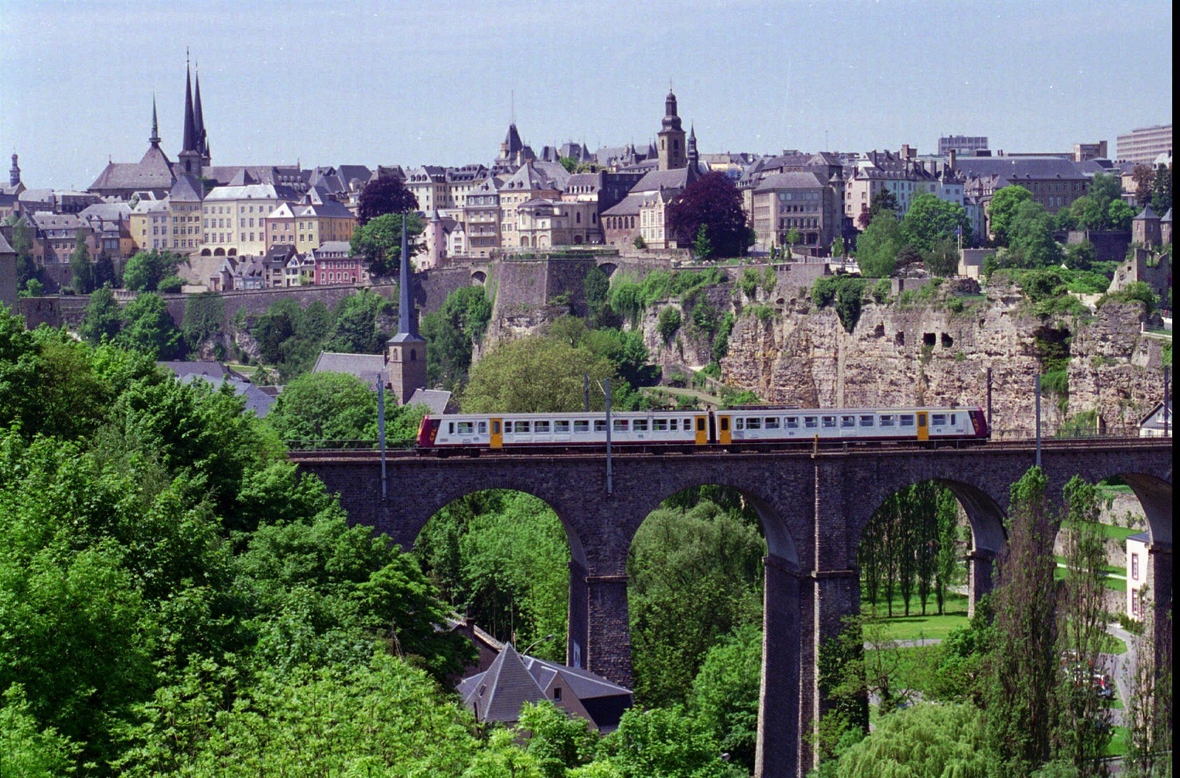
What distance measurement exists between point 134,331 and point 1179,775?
12495 cm

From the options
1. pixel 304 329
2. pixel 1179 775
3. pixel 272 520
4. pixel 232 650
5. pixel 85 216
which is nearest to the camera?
pixel 1179 775

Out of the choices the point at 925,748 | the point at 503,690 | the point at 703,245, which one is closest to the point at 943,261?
the point at 703,245

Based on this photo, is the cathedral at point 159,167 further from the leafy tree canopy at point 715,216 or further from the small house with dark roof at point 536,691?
the small house with dark roof at point 536,691

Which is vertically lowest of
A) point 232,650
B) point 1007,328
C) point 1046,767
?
point 1046,767

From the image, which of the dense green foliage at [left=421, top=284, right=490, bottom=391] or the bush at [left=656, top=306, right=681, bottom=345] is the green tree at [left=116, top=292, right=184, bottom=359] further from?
the bush at [left=656, top=306, right=681, bottom=345]

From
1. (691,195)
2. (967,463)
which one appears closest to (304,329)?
(691,195)

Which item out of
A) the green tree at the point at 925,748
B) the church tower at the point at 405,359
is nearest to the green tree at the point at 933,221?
the church tower at the point at 405,359

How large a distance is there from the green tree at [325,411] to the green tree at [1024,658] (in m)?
34.3

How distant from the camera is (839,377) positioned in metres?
93.9

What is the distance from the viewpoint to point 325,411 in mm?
78438

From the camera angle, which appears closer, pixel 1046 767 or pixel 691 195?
pixel 1046 767

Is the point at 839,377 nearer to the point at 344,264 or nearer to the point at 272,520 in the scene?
the point at 272,520

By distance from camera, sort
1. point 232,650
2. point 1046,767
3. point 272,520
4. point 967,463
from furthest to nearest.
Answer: point 967,463 < point 272,520 < point 1046,767 < point 232,650

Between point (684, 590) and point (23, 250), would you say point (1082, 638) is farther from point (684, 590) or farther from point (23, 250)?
point (23, 250)
